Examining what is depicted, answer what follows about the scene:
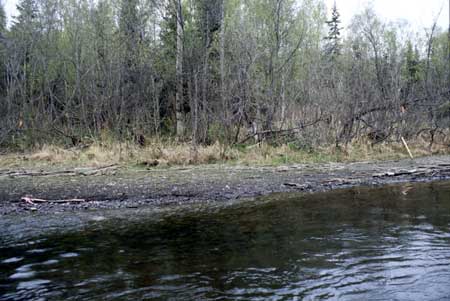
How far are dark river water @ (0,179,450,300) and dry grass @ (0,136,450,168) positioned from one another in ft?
20.5

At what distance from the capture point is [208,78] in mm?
17953

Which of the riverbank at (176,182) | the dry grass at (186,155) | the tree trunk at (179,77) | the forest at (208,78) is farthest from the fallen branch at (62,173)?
the tree trunk at (179,77)

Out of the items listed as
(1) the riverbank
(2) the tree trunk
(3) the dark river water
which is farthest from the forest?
(3) the dark river water

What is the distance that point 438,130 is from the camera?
66.4 ft

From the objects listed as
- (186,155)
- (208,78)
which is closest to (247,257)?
(186,155)

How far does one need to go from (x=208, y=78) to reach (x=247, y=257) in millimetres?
12338

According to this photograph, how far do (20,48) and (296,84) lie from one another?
13260mm

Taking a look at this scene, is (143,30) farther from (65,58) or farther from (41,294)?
(41,294)

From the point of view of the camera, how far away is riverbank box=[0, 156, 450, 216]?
1088 centimetres

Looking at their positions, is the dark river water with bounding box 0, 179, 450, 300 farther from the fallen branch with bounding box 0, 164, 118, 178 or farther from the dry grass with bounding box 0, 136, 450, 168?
the dry grass with bounding box 0, 136, 450, 168

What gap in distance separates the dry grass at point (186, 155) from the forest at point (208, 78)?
70 centimetres

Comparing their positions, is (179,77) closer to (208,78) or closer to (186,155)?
(208,78)

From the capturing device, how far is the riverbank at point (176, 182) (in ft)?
35.7

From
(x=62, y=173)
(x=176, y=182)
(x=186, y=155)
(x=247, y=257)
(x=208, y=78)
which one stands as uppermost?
(x=208, y=78)
